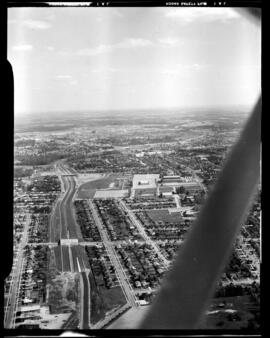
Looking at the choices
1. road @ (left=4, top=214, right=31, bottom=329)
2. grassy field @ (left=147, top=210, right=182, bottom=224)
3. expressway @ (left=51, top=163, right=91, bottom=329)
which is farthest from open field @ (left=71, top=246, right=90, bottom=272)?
grassy field @ (left=147, top=210, right=182, bottom=224)

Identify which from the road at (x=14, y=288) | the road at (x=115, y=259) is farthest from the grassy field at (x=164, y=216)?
the road at (x=14, y=288)

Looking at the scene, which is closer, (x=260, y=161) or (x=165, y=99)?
(x=260, y=161)

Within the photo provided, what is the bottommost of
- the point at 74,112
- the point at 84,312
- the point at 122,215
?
the point at 84,312

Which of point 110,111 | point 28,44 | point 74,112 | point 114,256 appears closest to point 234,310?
point 114,256

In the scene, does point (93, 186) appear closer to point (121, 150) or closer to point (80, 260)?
point (121, 150)

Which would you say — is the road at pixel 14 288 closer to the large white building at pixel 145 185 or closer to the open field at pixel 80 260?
the open field at pixel 80 260

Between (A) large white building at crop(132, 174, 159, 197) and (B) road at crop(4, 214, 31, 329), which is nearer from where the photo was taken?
(B) road at crop(4, 214, 31, 329)

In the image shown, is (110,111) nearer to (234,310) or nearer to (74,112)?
(74,112)

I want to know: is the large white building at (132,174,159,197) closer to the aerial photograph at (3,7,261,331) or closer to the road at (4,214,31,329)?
the aerial photograph at (3,7,261,331)
